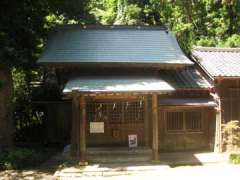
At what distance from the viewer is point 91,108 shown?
17953 millimetres

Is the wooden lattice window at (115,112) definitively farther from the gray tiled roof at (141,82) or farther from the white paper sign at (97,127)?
A: the gray tiled roof at (141,82)

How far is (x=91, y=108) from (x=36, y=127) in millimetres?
7530

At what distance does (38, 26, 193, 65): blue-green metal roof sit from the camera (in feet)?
59.7

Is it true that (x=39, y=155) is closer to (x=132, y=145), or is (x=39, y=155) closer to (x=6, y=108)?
(x=6, y=108)

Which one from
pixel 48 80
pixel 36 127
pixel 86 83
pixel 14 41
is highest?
pixel 14 41

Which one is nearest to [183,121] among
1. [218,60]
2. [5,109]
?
[218,60]

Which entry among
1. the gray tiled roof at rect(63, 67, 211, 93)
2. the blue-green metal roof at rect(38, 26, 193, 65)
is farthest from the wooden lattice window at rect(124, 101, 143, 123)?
the blue-green metal roof at rect(38, 26, 193, 65)

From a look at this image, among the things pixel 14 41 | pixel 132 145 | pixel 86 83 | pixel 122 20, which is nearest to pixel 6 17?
pixel 14 41

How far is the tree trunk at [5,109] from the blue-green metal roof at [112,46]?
182 centimetres

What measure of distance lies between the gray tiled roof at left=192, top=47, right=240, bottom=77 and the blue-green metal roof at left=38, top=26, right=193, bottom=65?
1.19 metres

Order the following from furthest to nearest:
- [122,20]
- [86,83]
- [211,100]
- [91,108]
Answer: [122,20] → [211,100] → [91,108] → [86,83]

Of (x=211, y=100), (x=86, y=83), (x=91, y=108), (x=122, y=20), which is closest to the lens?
(x=86, y=83)

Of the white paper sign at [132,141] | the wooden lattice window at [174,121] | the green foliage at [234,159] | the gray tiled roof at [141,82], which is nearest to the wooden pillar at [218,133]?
the gray tiled roof at [141,82]

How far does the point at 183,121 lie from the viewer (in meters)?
19.4
